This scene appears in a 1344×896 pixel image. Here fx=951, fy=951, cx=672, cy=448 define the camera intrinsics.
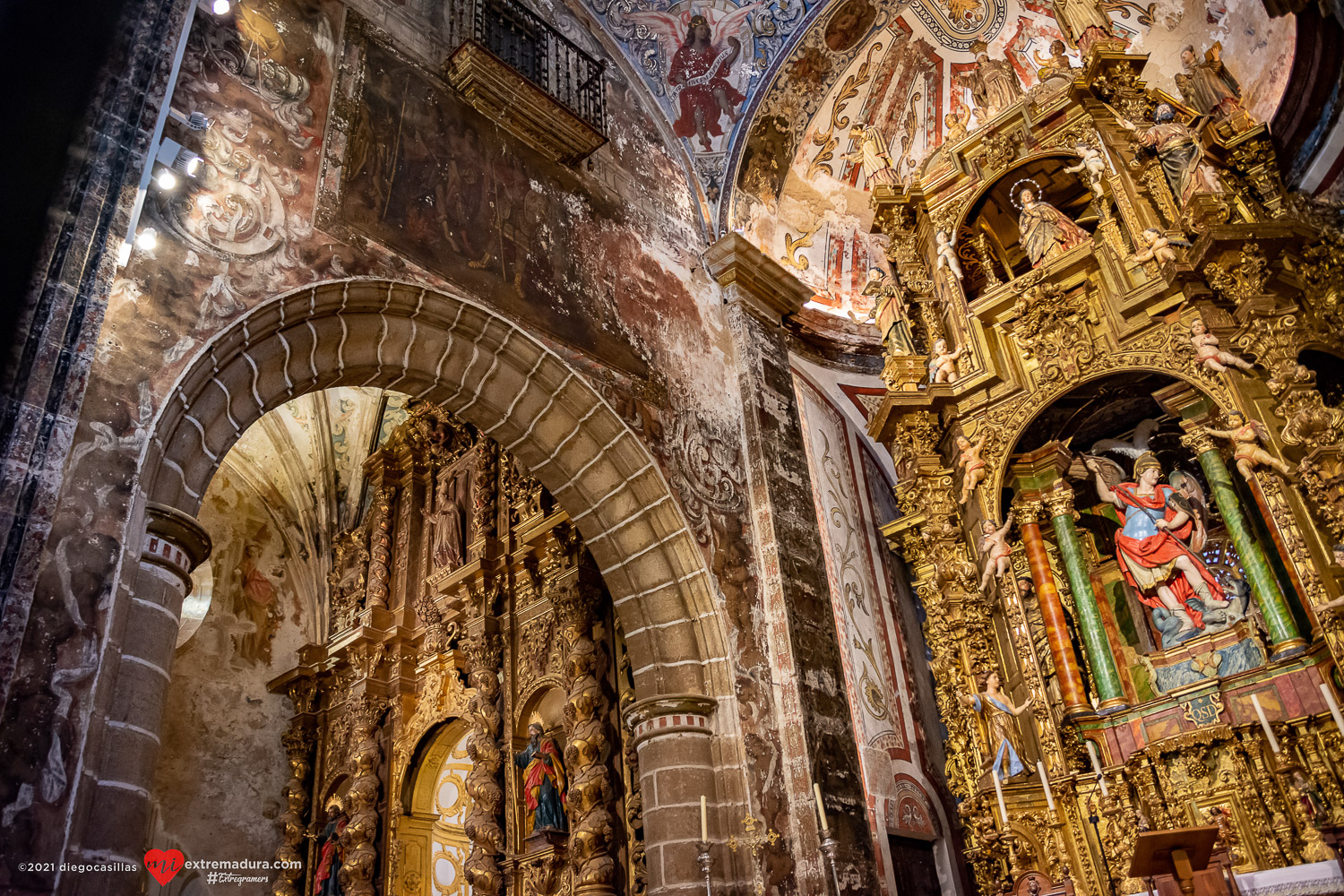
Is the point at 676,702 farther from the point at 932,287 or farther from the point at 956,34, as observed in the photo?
the point at 956,34

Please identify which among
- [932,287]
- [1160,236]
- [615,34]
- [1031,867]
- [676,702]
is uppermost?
[615,34]

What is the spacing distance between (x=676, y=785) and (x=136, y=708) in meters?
3.81

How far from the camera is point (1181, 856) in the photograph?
5.00 metres

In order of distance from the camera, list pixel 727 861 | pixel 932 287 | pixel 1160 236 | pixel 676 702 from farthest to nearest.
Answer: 1. pixel 932 287
2. pixel 1160 236
3. pixel 676 702
4. pixel 727 861

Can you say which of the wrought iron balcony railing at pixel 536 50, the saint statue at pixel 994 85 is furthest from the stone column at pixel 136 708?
the saint statue at pixel 994 85

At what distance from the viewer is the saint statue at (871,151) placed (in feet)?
36.1

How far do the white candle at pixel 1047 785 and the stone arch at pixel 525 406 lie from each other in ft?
7.89

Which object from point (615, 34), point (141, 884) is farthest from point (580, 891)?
point (615, 34)

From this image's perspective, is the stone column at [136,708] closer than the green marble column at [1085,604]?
Yes

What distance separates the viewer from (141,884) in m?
4.06

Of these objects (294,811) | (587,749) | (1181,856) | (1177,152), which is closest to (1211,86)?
(1177,152)

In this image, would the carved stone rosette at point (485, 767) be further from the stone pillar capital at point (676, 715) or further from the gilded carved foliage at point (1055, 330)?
the gilded carved foliage at point (1055, 330)

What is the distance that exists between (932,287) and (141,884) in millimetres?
8496

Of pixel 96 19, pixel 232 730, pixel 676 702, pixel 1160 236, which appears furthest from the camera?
pixel 232 730
